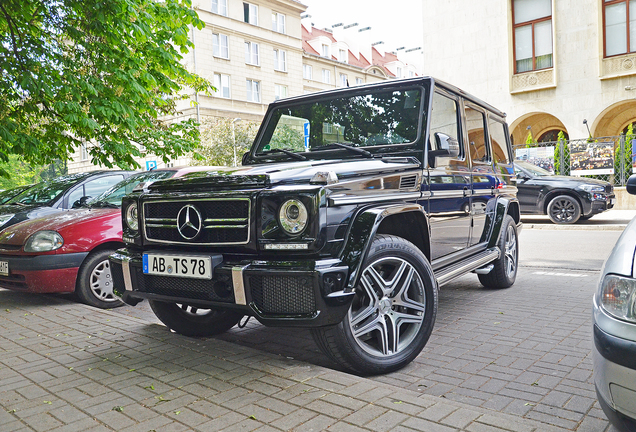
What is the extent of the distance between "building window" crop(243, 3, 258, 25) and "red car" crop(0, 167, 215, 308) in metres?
41.8

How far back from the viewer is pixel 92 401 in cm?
304

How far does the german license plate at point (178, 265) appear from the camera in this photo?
11.0 feet

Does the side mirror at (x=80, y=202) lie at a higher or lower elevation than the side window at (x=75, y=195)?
lower

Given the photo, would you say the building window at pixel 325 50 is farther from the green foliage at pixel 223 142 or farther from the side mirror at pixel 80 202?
the side mirror at pixel 80 202

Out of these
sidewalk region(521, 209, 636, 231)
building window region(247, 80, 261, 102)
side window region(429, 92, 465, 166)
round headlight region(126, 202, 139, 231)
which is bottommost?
sidewalk region(521, 209, 636, 231)

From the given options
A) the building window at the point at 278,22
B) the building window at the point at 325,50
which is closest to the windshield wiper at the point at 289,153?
the building window at the point at 278,22

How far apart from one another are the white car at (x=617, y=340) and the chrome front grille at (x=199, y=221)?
1.90m

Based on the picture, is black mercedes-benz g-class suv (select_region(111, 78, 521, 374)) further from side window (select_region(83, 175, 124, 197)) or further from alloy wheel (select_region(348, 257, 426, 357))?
side window (select_region(83, 175, 124, 197))

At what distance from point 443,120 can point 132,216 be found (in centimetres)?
268

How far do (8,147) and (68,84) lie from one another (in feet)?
4.71

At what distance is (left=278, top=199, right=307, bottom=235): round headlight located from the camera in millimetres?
3174

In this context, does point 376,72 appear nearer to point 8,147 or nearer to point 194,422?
point 8,147

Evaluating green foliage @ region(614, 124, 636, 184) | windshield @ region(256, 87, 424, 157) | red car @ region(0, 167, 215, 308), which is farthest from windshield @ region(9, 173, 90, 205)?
green foliage @ region(614, 124, 636, 184)

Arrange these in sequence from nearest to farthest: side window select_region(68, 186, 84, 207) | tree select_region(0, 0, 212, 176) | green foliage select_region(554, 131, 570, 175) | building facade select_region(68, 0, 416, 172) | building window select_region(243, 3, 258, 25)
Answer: side window select_region(68, 186, 84, 207), tree select_region(0, 0, 212, 176), green foliage select_region(554, 131, 570, 175), building facade select_region(68, 0, 416, 172), building window select_region(243, 3, 258, 25)
